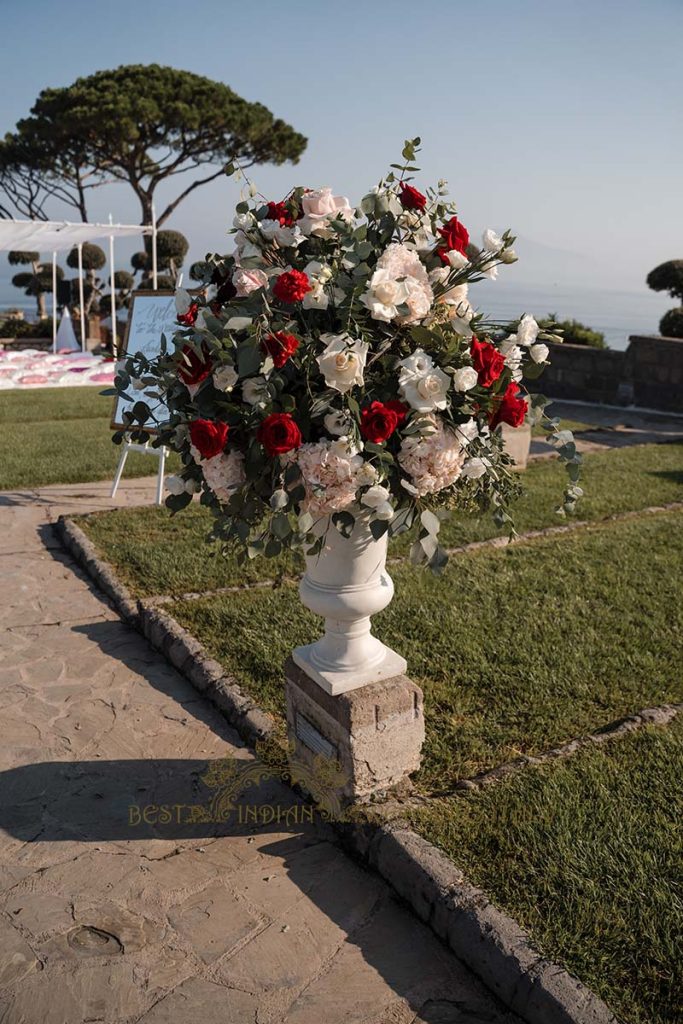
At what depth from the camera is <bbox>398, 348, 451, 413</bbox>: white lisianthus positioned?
2.20 metres

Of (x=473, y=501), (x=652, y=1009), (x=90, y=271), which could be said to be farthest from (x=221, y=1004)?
(x=90, y=271)

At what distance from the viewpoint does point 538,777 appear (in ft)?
9.62

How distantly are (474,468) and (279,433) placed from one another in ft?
2.01

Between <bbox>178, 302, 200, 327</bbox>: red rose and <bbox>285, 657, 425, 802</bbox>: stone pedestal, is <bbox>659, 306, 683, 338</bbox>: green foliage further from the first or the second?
<bbox>178, 302, 200, 327</bbox>: red rose

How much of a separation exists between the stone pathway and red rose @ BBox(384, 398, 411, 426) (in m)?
1.45

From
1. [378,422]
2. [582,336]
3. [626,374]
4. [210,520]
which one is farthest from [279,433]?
[582,336]

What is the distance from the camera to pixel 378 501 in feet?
7.47

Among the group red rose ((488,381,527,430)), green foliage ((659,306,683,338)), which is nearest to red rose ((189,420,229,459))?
red rose ((488,381,527,430))

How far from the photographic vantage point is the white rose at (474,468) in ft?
7.98

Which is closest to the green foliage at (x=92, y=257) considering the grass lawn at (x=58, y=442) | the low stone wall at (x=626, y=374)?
the grass lawn at (x=58, y=442)

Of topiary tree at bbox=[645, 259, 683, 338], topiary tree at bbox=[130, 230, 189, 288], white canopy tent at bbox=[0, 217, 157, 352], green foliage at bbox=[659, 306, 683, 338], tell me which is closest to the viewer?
green foliage at bbox=[659, 306, 683, 338]

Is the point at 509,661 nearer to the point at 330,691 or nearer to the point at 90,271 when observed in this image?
the point at 330,691

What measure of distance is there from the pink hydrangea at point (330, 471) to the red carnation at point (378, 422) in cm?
7

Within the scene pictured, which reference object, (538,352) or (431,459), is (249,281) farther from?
(538,352)
